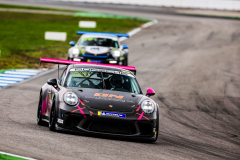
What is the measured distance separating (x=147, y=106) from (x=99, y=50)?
9.23 m

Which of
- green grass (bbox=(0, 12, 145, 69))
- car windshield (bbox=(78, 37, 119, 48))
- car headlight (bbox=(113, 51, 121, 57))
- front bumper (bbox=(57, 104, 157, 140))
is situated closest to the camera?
front bumper (bbox=(57, 104, 157, 140))

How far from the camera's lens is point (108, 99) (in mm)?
7609

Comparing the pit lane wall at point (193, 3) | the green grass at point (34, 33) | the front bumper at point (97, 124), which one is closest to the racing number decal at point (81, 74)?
the front bumper at point (97, 124)

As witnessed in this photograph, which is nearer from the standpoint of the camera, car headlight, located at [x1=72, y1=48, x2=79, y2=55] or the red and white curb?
the red and white curb

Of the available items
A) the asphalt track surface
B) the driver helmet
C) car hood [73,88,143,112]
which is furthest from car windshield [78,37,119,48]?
car hood [73,88,143,112]

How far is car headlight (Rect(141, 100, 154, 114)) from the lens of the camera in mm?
7598

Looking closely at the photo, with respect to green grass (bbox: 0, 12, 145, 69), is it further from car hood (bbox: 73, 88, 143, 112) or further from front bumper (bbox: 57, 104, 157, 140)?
front bumper (bbox: 57, 104, 157, 140)

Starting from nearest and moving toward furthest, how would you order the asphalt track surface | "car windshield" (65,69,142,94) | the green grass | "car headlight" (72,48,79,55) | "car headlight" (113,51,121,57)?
the asphalt track surface
"car windshield" (65,69,142,94)
"car headlight" (72,48,79,55)
"car headlight" (113,51,121,57)
the green grass

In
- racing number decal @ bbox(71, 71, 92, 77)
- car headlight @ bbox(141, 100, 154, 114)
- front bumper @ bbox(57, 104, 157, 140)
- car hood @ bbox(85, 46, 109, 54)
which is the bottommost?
front bumper @ bbox(57, 104, 157, 140)

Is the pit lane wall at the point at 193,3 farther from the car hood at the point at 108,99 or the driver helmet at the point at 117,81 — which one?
the car hood at the point at 108,99

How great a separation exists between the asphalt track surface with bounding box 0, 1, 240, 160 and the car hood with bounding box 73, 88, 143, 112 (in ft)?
1.69

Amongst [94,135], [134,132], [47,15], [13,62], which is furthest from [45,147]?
[47,15]

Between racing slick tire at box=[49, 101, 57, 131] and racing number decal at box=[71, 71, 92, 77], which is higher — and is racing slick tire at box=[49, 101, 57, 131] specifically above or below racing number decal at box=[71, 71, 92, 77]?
below

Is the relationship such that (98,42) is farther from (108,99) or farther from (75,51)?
(108,99)
